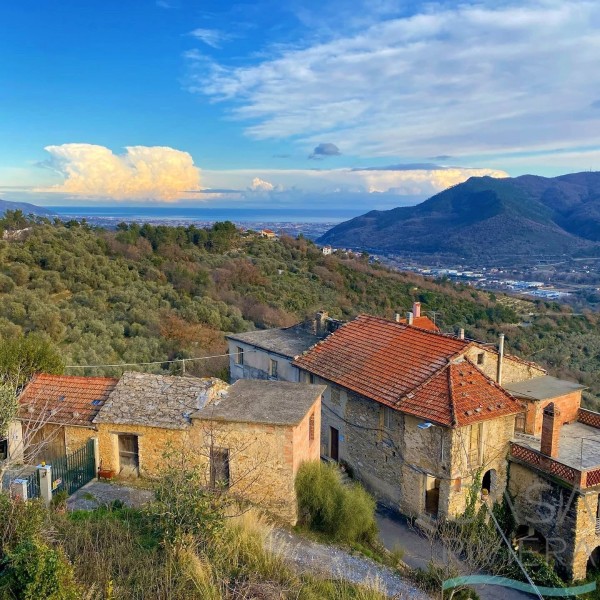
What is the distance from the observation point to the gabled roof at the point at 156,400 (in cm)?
1345

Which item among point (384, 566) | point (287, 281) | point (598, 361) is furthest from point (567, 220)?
point (384, 566)

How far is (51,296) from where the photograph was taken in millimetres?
32406

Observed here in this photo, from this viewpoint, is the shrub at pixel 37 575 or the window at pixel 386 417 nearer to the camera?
the shrub at pixel 37 575

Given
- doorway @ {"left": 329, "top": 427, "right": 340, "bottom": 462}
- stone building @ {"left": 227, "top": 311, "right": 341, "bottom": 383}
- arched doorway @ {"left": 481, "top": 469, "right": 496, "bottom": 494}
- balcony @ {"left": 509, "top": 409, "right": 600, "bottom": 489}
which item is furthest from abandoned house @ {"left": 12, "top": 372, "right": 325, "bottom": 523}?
stone building @ {"left": 227, "top": 311, "right": 341, "bottom": 383}

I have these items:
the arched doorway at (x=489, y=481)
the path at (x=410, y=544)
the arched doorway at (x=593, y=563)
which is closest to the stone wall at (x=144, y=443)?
the path at (x=410, y=544)

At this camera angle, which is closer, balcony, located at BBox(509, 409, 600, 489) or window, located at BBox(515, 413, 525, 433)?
balcony, located at BBox(509, 409, 600, 489)

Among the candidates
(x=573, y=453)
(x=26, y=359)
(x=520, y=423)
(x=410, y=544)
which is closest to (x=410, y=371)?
(x=520, y=423)

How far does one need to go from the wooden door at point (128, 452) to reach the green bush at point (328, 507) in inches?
174

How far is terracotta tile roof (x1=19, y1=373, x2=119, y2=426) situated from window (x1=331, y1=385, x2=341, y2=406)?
26.4ft

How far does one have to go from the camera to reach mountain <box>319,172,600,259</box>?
330ft

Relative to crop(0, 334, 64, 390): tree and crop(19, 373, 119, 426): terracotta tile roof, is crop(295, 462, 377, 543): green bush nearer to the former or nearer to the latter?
crop(19, 373, 119, 426): terracotta tile roof

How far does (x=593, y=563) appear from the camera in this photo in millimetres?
16797

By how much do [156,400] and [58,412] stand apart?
274cm

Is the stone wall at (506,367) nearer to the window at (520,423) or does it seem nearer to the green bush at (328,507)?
the window at (520,423)
